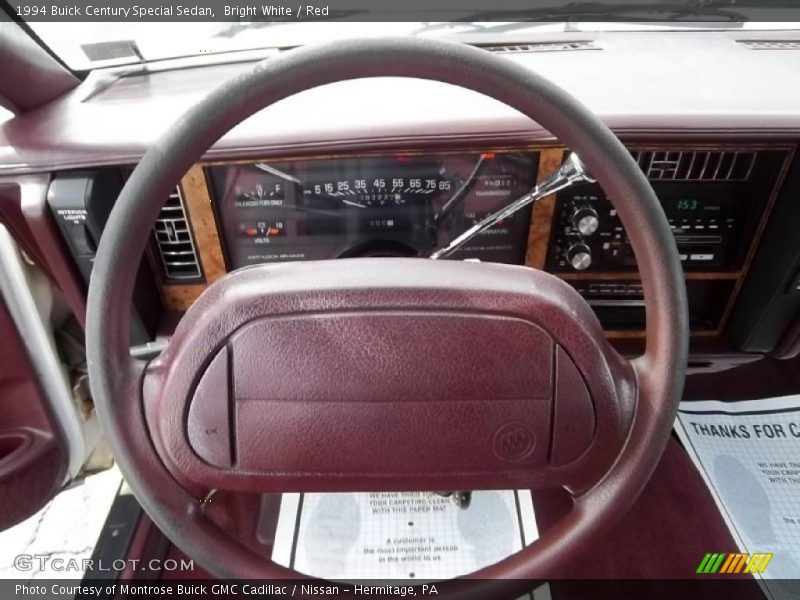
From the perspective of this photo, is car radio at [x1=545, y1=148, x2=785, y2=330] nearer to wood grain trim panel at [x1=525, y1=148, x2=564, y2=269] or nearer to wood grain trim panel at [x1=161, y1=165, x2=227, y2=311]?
wood grain trim panel at [x1=525, y1=148, x2=564, y2=269]

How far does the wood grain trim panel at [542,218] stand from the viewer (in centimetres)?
94

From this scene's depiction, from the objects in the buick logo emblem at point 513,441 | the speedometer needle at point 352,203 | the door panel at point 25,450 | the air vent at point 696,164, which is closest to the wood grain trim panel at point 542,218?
the air vent at point 696,164

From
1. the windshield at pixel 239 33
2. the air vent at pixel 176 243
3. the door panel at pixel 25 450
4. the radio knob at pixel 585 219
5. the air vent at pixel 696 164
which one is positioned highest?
the windshield at pixel 239 33

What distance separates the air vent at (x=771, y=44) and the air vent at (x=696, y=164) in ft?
1.18

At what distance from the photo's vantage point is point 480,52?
55cm

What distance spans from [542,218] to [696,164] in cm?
22

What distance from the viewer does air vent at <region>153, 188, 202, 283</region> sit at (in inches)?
38.7

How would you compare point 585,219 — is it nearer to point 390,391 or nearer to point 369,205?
point 369,205

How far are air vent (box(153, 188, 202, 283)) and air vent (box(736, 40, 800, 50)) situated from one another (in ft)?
3.30

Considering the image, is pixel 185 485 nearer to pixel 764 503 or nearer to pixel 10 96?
pixel 10 96

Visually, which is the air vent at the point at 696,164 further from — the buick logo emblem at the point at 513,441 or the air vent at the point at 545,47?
the buick logo emblem at the point at 513,441

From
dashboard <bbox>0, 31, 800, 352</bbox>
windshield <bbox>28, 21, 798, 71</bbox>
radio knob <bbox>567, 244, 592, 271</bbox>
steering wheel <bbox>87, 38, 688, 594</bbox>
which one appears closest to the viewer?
steering wheel <bbox>87, 38, 688, 594</bbox>

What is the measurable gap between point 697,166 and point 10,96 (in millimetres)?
983

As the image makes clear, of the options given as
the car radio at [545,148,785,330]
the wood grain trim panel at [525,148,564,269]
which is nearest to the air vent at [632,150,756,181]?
the car radio at [545,148,785,330]
